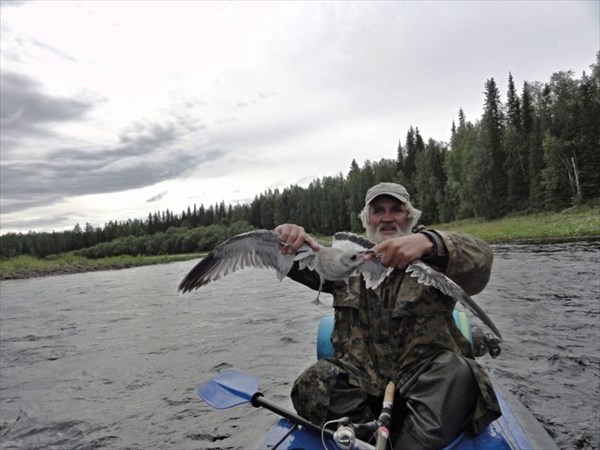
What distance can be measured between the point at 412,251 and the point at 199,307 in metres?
15.3

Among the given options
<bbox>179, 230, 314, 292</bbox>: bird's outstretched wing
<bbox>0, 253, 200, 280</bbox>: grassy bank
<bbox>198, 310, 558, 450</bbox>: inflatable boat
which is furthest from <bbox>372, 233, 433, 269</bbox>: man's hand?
<bbox>0, 253, 200, 280</bbox>: grassy bank

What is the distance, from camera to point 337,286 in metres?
4.08

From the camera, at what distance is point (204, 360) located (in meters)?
10.1

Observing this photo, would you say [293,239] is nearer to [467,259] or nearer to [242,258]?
[242,258]

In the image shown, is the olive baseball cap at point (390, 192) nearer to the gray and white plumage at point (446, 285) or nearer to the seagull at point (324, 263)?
the seagull at point (324, 263)

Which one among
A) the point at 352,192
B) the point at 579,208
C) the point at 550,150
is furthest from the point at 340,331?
the point at 352,192

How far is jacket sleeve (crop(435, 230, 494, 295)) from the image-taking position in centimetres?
362

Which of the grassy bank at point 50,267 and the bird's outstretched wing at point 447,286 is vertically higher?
the bird's outstretched wing at point 447,286

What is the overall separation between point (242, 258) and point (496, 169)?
60.9 metres

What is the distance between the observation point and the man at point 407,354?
3250 mm

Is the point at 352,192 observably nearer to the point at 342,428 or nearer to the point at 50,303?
the point at 50,303

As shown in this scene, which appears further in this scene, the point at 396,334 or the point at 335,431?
the point at 396,334

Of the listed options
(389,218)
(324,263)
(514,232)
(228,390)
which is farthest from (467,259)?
(514,232)

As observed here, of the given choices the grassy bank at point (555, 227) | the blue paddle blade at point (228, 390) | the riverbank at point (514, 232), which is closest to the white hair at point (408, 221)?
the blue paddle blade at point (228, 390)
